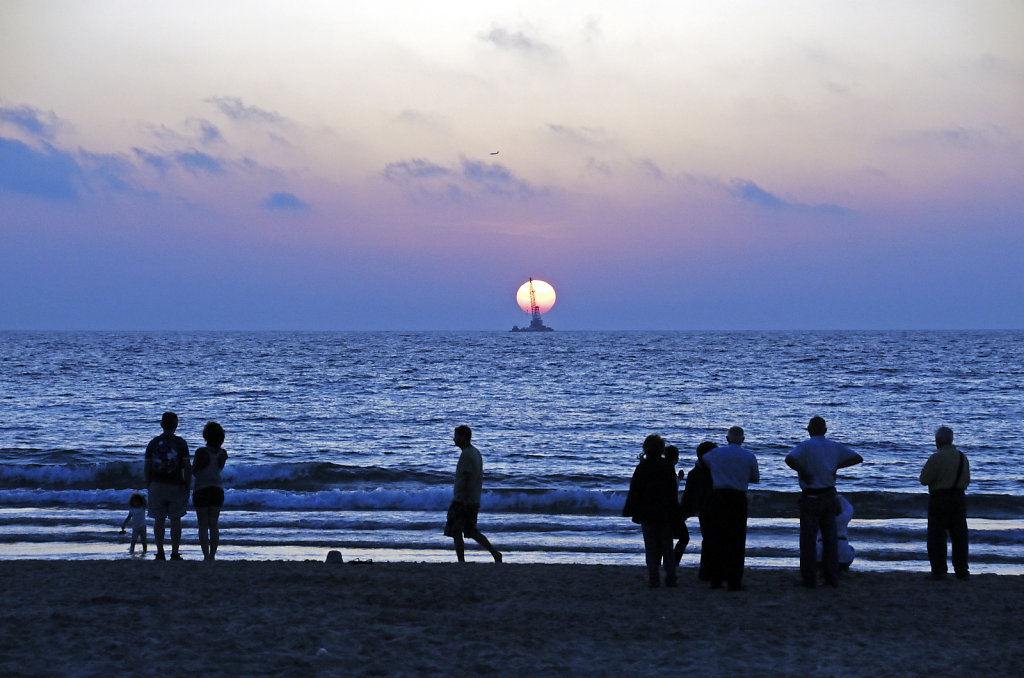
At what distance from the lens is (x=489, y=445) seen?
33.4 m

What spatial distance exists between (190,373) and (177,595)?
66.8m

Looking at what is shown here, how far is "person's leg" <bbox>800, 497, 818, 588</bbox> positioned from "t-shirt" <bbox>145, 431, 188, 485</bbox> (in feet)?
22.0

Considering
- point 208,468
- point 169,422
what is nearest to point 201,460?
point 208,468

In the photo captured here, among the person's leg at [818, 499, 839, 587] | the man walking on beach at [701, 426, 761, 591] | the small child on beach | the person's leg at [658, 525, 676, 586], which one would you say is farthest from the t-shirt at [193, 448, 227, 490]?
the person's leg at [818, 499, 839, 587]

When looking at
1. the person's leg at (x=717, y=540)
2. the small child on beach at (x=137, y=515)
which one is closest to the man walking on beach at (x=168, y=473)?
the small child on beach at (x=137, y=515)

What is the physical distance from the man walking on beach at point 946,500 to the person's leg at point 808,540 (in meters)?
1.46

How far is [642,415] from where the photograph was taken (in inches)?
1736

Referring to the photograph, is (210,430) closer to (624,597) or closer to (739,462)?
(624,597)

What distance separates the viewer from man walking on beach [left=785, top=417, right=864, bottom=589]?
10.2 metres

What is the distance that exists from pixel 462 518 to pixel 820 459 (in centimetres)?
423

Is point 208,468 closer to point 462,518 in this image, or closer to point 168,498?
point 168,498

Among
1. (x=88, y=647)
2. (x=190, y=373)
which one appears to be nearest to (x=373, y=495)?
(x=88, y=647)

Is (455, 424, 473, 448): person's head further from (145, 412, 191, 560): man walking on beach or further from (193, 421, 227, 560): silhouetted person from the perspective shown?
(145, 412, 191, 560): man walking on beach

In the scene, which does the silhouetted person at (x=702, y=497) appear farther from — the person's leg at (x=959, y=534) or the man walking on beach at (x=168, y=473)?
the man walking on beach at (x=168, y=473)
